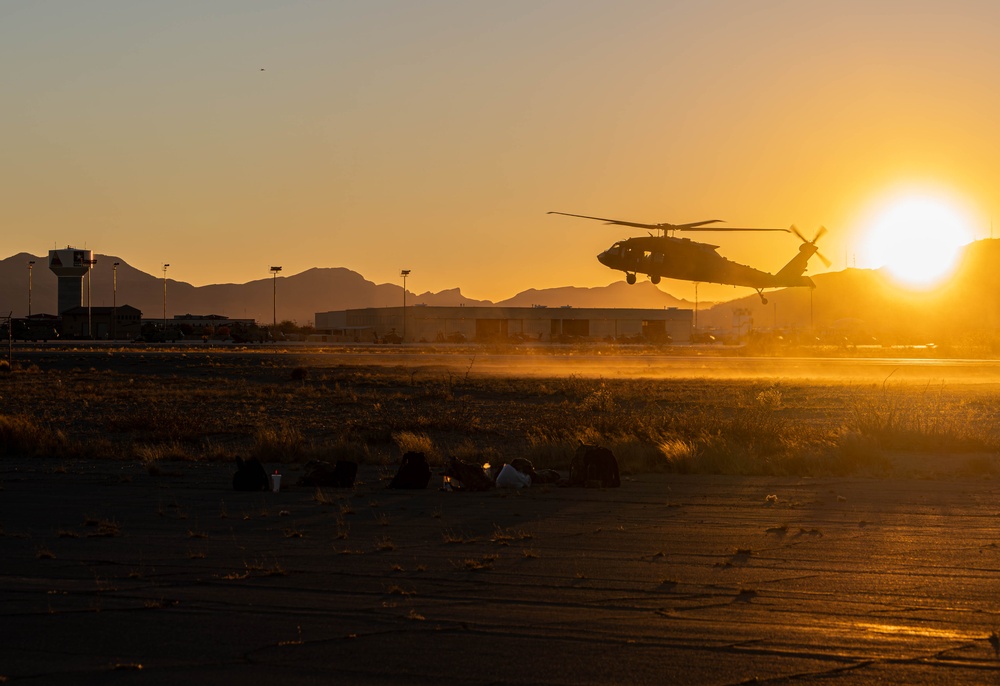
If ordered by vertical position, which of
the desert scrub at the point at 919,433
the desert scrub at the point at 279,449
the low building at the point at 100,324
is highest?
the low building at the point at 100,324

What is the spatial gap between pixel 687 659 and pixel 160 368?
2647 inches

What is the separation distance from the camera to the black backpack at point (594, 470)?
20.4m

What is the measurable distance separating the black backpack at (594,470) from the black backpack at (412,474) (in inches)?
101

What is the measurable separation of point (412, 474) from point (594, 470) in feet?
10.3

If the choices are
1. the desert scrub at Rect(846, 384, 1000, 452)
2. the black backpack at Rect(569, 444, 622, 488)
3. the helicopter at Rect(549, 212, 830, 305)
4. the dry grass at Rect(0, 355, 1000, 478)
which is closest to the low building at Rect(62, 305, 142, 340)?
the dry grass at Rect(0, 355, 1000, 478)

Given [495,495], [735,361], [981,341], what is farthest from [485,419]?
[981,341]

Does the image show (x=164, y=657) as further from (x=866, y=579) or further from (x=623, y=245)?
(x=623, y=245)

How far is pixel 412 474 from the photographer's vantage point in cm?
2036

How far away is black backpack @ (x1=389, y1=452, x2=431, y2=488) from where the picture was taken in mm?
20328

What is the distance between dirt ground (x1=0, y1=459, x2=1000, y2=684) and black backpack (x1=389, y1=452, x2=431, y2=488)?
0.45 metres

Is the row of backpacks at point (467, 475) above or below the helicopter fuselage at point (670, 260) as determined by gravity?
below

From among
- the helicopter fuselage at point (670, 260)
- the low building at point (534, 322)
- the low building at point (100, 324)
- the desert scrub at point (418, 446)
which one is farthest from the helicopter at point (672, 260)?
the low building at point (100, 324)

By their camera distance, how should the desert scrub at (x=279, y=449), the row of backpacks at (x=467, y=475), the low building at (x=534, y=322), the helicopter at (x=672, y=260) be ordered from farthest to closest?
the low building at (x=534, y=322), the helicopter at (x=672, y=260), the desert scrub at (x=279, y=449), the row of backpacks at (x=467, y=475)

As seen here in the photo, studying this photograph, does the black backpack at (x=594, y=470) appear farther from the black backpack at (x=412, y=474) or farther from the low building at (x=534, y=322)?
the low building at (x=534, y=322)
